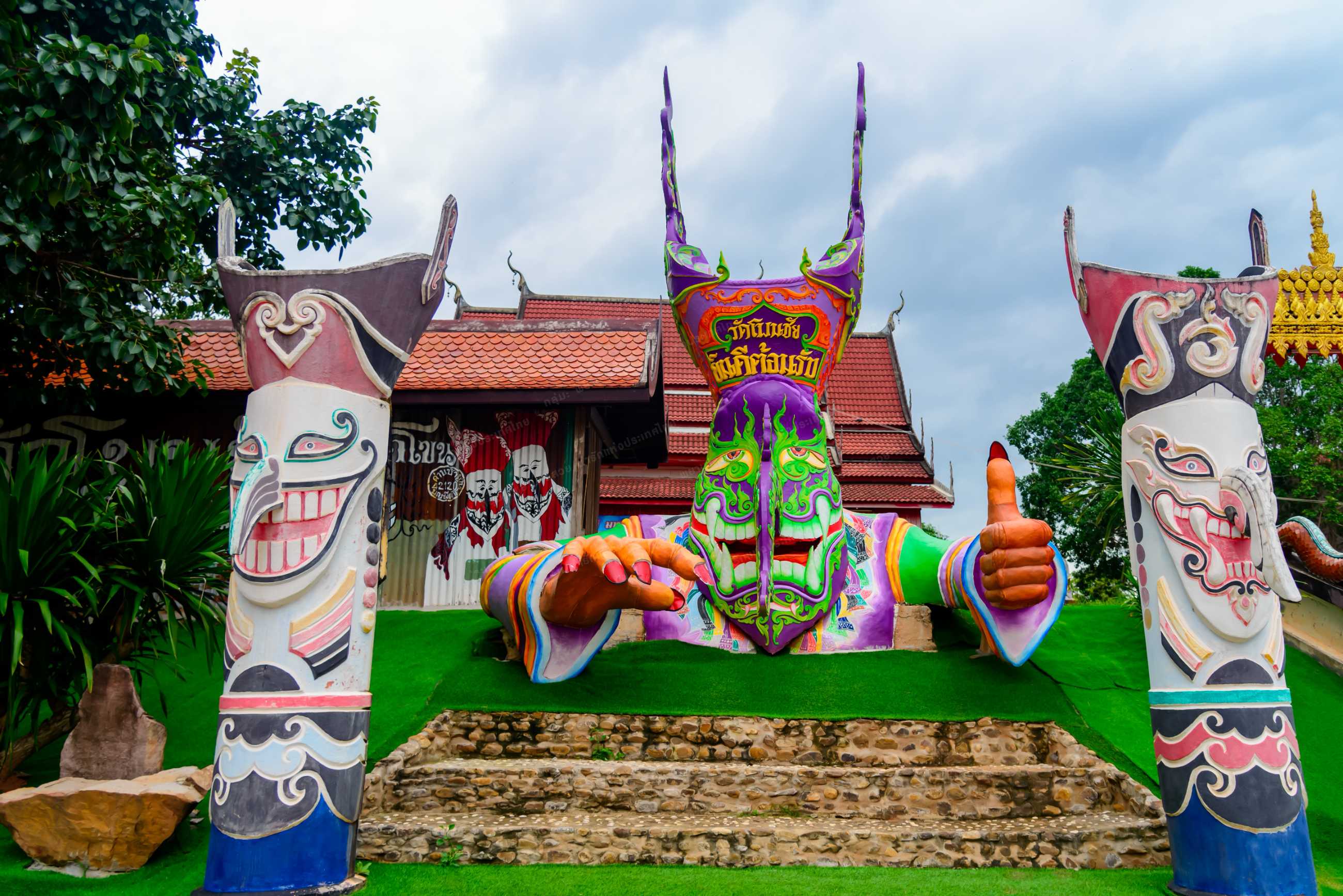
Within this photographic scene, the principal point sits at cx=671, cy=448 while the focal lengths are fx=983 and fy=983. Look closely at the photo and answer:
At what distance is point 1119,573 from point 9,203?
48.8ft

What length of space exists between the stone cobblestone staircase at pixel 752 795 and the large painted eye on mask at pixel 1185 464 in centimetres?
181

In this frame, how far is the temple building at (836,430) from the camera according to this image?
45.4ft

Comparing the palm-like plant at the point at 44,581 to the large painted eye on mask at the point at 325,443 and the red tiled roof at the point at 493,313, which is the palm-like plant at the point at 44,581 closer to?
the large painted eye on mask at the point at 325,443

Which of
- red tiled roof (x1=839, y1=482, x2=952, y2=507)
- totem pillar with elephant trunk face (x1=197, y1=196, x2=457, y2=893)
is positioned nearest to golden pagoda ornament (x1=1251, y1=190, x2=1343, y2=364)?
red tiled roof (x1=839, y1=482, x2=952, y2=507)

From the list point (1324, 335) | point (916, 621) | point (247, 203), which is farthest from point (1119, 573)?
point (247, 203)

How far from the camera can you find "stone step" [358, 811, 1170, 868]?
15.8 feet

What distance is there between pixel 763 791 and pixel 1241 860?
7.58ft

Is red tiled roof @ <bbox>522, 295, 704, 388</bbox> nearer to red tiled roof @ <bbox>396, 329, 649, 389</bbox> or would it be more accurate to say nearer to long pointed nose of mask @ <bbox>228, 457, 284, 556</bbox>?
red tiled roof @ <bbox>396, 329, 649, 389</bbox>

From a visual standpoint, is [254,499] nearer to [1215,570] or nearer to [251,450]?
[251,450]

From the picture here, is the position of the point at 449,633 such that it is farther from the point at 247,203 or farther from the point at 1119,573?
the point at 1119,573

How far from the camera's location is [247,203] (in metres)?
9.52

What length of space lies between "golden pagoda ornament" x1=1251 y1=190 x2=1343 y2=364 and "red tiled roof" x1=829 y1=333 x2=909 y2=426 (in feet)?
19.1

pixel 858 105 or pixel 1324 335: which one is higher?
pixel 858 105

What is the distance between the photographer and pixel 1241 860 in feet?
13.9
